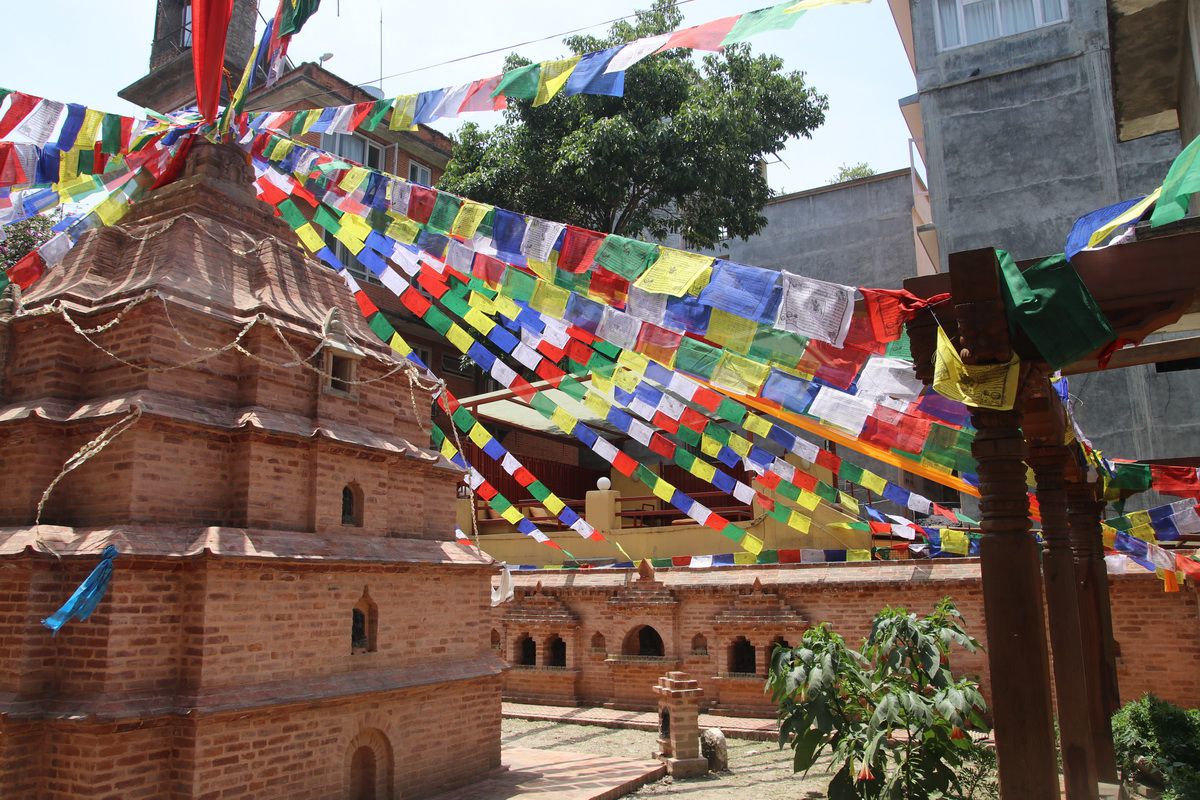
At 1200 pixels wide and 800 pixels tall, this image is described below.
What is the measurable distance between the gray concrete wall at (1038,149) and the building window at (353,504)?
13099mm

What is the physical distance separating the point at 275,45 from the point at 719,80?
48.7ft

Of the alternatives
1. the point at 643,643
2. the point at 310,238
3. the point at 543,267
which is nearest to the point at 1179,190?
the point at 543,267

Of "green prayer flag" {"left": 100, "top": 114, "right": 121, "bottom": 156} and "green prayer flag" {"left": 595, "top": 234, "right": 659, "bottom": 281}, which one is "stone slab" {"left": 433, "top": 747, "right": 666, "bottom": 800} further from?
"green prayer flag" {"left": 100, "top": 114, "right": 121, "bottom": 156}

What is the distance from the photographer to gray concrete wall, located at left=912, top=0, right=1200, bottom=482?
16734mm

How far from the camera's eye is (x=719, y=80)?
22.4 meters

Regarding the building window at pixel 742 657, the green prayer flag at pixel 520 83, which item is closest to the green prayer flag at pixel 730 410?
the green prayer flag at pixel 520 83

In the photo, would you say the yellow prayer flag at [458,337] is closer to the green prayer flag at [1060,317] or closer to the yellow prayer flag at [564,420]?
the yellow prayer flag at [564,420]

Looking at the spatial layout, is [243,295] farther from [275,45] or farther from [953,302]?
[953,302]

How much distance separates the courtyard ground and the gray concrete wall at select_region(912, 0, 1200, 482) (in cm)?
914

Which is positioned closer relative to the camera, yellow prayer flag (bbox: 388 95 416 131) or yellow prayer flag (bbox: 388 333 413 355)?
yellow prayer flag (bbox: 388 95 416 131)

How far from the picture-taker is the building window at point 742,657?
15.1 m

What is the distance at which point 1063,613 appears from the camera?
6777 mm

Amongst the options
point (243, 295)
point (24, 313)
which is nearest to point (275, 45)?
point (243, 295)

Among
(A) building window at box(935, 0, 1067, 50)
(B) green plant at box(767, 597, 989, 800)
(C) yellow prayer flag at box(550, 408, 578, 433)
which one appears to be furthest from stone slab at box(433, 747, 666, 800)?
(A) building window at box(935, 0, 1067, 50)
